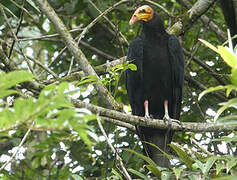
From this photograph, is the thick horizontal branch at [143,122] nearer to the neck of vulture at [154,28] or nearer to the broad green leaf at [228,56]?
the broad green leaf at [228,56]

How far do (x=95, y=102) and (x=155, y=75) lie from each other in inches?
47.9

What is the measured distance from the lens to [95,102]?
597 centimetres

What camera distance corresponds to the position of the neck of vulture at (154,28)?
5324mm

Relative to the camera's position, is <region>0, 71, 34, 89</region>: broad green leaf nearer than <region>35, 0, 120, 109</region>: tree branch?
Yes

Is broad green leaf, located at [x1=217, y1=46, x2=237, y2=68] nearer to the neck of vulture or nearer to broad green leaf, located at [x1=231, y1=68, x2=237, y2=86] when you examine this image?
broad green leaf, located at [x1=231, y1=68, x2=237, y2=86]

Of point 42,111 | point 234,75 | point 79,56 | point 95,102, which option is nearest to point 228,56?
point 234,75

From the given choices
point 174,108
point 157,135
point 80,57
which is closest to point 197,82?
point 174,108

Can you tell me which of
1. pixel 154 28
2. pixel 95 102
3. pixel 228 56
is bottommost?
pixel 228 56

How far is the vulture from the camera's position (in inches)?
201

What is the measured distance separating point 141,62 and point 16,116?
354 centimetres

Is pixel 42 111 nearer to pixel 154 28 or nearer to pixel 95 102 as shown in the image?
pixel 154 28

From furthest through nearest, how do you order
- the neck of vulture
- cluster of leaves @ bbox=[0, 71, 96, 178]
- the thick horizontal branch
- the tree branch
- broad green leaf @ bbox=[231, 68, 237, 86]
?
the neck of vulture, the tree branch, the thick horizontal branch, broad green leaf @ bbox=[231, 68, 237, 86], cluster of leaves @ bbox=[0, 71, 96, 178]

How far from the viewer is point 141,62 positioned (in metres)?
5.07

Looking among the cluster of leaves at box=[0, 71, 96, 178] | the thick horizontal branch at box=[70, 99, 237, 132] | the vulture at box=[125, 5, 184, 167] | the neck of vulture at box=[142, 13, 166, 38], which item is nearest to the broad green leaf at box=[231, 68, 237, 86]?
the cluster of leaves at box=[0, 71, 96, 178]
